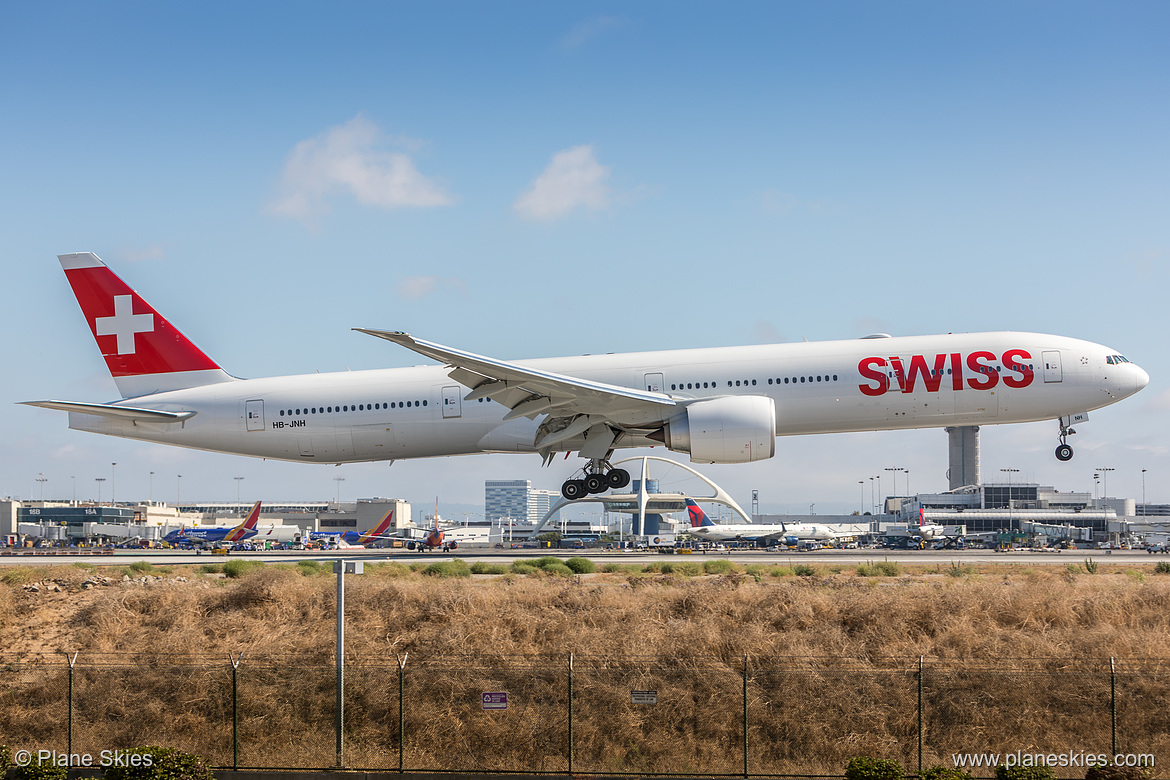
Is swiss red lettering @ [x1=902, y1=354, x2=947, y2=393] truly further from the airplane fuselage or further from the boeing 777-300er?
the boeing 777-300er

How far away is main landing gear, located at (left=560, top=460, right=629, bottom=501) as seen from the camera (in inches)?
1246

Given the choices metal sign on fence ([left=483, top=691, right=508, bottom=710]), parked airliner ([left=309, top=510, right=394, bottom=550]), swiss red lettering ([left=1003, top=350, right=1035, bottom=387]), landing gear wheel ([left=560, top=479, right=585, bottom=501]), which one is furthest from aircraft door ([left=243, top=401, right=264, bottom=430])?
parked airliner ([left=309, top=510, right=394, bottom=550])

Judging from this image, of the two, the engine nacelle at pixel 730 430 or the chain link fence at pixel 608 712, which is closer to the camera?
the chain link fence at pixel 608 712

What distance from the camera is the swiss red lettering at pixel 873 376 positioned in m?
29.3

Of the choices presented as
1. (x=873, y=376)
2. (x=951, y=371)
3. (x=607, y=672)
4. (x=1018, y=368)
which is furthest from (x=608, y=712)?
(x=1018, y=368)

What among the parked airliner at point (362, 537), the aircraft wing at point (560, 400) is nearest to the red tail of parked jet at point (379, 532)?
the parked airliner at point (362, 537)

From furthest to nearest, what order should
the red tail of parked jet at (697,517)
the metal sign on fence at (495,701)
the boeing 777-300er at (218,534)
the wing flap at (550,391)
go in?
1. the red tail of parked jet at (697,517)
2. the boeing 777-300er at (218,534)
3. the wing flap at (550,391)
4. the metal sign on fence at (495,701)

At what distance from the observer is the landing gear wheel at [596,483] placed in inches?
1246

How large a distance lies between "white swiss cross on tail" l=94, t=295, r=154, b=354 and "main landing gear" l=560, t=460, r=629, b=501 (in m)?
17.6

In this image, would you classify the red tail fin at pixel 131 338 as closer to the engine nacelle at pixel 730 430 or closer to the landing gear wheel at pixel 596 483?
the landing gear wheel at pixel 596 483

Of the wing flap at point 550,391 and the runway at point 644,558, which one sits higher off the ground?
the wing flap at point 550,391
